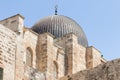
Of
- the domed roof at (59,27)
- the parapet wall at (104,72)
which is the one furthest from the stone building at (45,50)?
the parapet wall at (104,72)

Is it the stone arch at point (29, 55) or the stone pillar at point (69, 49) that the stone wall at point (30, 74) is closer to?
the stone arch at point (29, 55)

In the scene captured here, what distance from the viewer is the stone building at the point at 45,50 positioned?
15469 millimetres

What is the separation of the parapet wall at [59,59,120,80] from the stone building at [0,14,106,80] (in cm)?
370

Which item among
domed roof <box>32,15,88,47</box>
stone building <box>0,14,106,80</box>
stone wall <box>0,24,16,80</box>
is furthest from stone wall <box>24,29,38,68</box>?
stone wall <box>0,24,16,80</box>

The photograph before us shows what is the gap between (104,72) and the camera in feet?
39.0

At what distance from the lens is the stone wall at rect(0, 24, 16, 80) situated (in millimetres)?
14844

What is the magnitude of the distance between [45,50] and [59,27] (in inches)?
224

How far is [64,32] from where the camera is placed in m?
33.9

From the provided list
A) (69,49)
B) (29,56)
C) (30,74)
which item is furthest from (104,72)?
(69,49)

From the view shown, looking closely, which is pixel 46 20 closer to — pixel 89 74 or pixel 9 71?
pixel 9 71

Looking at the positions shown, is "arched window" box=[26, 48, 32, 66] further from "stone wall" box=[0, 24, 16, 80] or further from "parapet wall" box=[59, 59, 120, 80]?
"parapet wall" box=[59, 59, 120, 80]

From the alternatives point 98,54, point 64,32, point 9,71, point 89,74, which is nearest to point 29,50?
point 64,32

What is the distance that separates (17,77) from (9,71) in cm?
94

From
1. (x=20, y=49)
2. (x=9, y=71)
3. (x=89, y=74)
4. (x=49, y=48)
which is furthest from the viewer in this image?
(x=49, y=48)
